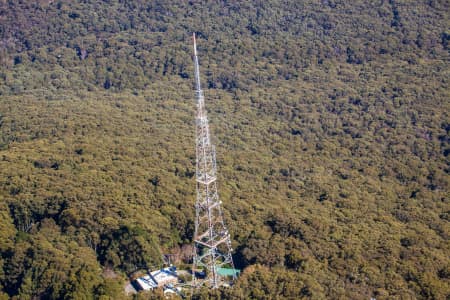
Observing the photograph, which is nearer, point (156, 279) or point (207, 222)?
point (156, 279)

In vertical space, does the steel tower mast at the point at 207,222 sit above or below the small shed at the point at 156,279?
above

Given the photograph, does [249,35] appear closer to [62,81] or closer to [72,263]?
[62,81]

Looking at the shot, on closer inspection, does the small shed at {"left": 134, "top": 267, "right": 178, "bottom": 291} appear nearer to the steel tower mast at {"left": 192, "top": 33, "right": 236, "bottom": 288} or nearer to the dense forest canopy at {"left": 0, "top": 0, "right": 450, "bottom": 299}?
the dense forest canopy at {"left": 0, "top": 0, "right": 450, "bottom": 299}

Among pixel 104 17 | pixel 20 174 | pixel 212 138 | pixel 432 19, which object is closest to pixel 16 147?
pixel 20 174

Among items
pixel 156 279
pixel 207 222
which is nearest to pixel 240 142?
pixel 207 222

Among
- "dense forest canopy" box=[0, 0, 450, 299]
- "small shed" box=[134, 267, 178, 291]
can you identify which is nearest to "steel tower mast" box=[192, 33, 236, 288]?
"dense forest canopy" box=[0, 0, 450, 299]

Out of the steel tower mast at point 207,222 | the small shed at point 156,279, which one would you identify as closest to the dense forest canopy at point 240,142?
the small shed at point 156,279

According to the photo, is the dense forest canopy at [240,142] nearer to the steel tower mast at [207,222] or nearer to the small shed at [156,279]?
the small shed at [156,279]

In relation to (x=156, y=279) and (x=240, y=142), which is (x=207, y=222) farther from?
(x=240, y=142)

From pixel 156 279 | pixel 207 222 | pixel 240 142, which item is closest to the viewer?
pixel 156 279
